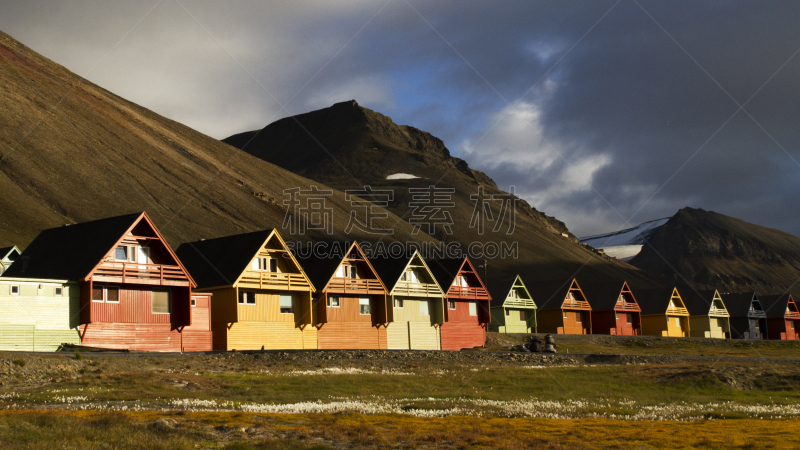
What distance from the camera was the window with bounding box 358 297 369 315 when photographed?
55.7 meters

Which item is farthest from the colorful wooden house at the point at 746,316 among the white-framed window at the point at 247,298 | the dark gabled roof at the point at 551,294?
the white-framed window at the point at 247,298

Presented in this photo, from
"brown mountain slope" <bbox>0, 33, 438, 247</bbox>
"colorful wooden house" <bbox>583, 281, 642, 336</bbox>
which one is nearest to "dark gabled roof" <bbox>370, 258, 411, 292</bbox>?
"colorful wooden house" <bbox>583, 281, 642, 336</bbox>

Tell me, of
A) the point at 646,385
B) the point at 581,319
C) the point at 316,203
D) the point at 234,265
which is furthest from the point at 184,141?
the point at 646,385

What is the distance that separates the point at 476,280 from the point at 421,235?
127090mm

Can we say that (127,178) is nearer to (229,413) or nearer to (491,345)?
(491,345)

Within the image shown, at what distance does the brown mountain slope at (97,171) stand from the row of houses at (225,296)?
165ft

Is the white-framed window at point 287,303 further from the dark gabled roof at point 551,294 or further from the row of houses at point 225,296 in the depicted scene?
the dark gabled roof at point 551,294

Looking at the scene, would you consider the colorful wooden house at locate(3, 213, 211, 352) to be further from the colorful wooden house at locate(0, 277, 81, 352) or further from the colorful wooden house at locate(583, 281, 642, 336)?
the colorful wooden house at locate(583, 281, 642, 336)

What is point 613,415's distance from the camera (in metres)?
22.8

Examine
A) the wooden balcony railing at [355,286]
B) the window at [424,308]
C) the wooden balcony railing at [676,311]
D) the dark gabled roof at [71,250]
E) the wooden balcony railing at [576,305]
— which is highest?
the dark gabled roof at [71,250]

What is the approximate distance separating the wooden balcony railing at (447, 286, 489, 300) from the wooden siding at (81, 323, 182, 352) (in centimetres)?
2658

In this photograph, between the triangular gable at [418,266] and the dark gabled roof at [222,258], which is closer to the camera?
the dark gabled roof at [222,258]

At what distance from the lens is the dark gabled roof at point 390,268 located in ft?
189

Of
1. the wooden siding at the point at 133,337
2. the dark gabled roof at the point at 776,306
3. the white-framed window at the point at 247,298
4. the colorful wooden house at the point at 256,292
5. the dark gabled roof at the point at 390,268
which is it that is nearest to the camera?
the wooden siding at the point at 133,337
